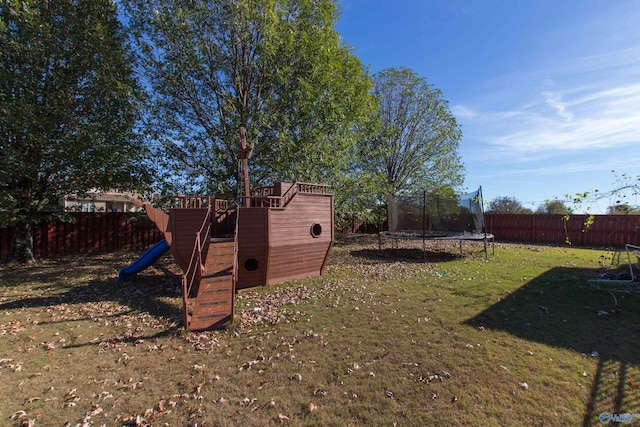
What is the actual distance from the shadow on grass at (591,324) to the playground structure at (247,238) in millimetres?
5554

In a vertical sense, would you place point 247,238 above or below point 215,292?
above

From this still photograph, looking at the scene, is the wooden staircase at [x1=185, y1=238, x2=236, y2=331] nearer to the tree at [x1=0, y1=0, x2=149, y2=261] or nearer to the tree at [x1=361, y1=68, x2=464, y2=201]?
the tree at [x1=0, y1=0, x2=149, y2=261]

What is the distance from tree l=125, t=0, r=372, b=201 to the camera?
12984mm

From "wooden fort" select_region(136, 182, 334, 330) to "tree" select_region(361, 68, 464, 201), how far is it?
1383 cm

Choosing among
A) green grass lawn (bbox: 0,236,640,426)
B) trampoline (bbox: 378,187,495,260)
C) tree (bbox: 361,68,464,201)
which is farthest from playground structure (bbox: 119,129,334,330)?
tree (bbox: 361,68,464,201)

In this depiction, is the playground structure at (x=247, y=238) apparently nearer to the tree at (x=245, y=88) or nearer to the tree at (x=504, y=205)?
the tree at (x=245, y=88)

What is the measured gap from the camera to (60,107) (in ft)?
39.7

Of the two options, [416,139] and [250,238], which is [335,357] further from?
[416,139]

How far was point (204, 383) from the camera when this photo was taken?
4262mm

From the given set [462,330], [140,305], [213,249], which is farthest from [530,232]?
[140,305]

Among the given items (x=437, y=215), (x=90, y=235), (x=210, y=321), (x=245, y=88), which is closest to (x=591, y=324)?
(x=210, y=321)

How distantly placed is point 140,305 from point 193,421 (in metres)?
5.52

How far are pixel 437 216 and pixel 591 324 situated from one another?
1091 cm

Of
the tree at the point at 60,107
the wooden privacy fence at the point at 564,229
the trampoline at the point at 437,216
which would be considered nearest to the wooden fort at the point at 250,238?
the tree at the point at 60,107
